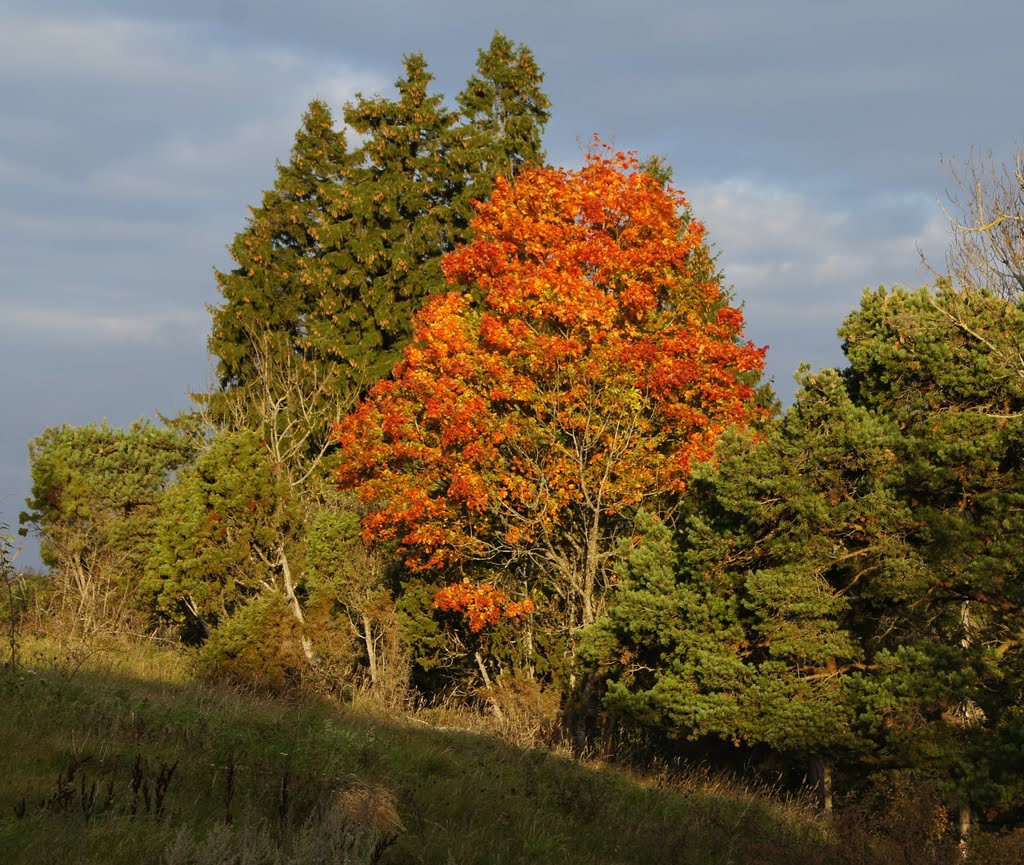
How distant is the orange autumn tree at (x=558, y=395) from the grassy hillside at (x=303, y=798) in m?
8.33

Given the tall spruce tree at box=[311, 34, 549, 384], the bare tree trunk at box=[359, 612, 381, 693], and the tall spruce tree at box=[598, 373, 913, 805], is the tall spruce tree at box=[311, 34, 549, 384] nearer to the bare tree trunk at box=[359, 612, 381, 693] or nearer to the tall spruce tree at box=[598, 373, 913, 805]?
the bare tree trunk at box=[359, 612, 381, 693]

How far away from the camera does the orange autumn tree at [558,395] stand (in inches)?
800

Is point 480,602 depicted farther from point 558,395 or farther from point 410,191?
point 410,191

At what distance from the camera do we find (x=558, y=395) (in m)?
20.4

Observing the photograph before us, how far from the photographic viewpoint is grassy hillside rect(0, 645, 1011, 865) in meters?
6.27

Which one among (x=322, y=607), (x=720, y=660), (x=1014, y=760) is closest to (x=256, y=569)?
(x=322, y=607)

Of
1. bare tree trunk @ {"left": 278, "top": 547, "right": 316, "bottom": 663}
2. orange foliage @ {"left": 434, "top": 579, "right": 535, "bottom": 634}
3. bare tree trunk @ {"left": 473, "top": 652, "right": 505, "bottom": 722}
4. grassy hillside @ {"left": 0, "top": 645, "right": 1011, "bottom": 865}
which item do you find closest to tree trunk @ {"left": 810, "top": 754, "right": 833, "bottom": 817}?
grassy hillside @ {"left": 0, "top": 645, "right": 1011, "bottom": 865}

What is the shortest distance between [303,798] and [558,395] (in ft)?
43.6

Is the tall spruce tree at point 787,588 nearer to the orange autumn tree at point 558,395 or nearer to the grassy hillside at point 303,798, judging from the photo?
the grassy hillside at point 303,798

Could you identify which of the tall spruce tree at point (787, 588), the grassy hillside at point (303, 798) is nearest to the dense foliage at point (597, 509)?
the tall spruce tree at point (787, 588)

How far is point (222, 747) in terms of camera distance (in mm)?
9070

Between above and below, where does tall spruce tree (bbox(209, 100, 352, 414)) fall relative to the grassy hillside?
above

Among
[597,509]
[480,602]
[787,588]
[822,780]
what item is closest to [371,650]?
[480,602]

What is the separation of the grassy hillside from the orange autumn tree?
27.3ft
